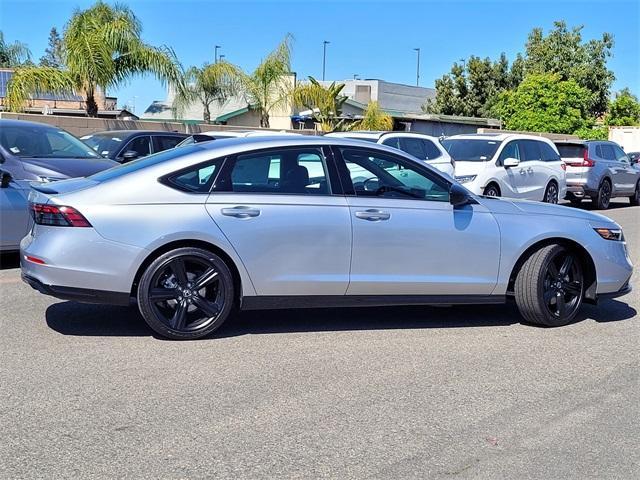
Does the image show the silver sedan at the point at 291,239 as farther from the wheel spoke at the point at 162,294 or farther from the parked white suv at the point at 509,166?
the parked white suv at the point at 509,166

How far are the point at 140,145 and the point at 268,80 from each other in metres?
13.4

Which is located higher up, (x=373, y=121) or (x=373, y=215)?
(x=373, y=121)

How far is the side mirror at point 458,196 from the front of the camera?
6.54 metres

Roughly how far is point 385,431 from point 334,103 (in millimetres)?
27553

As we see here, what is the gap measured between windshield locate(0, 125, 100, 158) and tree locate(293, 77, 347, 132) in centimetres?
1881

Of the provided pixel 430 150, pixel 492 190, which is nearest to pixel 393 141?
pixel 430 150

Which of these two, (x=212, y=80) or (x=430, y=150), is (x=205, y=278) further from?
(x=212, y=80)

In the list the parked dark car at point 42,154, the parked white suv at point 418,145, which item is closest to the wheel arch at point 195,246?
the parked dark car at point 42,154

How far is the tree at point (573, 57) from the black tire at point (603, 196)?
32187 mm

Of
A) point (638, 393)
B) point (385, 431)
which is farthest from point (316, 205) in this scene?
point (638, 393)

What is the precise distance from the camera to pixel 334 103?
3128 centimetres

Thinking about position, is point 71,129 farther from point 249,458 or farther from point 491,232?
point 249,458

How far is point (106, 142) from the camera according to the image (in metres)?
15.0

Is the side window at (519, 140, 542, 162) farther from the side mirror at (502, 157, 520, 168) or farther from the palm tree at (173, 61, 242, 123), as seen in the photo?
the palm tree at (173, 61, 242, 123)
